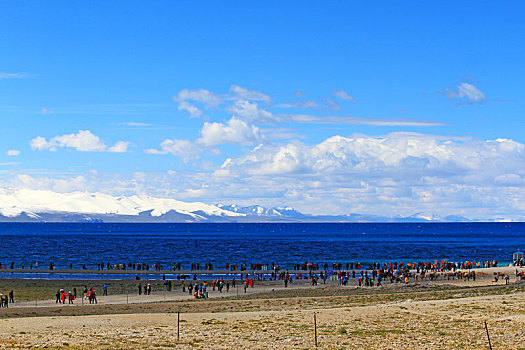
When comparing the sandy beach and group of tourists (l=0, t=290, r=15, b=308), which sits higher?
the sandy beach

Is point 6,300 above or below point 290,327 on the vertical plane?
below

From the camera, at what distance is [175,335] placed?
30.8m

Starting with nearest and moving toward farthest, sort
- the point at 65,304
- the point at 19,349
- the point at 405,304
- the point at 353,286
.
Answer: the point at 19,349, the point at 405,304, the point at 65,304, the point at 353,286

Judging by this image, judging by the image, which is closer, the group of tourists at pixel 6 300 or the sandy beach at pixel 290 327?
the sandy beach at pixel 290 327

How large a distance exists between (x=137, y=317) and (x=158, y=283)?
37113mm

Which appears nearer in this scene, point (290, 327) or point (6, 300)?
point (290, 327)

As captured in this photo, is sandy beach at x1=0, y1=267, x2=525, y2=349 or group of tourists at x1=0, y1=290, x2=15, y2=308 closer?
sandy beach at x1=0, y1=267, x2=525, y2=349

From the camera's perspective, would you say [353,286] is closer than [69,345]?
No

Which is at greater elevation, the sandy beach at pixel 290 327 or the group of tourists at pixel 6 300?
the sandy beach at pixel 290 327

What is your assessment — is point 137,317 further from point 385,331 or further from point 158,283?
point 158,283

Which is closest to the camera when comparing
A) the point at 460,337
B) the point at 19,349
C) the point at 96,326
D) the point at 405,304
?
the point at 19,349

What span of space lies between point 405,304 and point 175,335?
17773 mm

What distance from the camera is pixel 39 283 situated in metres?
73.6

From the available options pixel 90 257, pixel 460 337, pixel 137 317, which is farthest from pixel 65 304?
pixel 90 257
